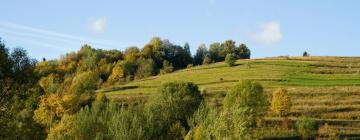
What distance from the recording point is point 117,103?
331ft

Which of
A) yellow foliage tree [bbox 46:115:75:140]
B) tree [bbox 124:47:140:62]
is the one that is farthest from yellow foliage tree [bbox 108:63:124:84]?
yellow foliage tree [bbox 46:115:75:140]

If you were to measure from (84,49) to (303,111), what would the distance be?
391ft

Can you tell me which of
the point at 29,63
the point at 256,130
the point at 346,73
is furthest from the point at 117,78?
the point at 29,63

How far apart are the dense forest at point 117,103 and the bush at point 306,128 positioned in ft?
20.5

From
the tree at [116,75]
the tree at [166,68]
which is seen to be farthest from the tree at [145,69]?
the tree at [116,75]

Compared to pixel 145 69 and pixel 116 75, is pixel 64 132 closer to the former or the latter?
pixel 116 75

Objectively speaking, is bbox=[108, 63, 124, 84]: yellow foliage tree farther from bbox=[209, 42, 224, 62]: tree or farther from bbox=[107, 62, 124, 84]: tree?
bbox=[209, 42, 224, 62]: tree

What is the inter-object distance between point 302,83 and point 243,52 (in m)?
80.9

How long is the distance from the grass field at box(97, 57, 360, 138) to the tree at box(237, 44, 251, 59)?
130 feet

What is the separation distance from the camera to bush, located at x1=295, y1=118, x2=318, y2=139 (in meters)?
76.1

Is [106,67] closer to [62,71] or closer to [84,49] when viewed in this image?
[62,71]

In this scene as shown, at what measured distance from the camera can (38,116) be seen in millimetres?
88688

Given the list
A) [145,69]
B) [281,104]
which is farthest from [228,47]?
[281,104]

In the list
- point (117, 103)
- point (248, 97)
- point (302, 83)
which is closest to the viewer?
point (248, 97)
